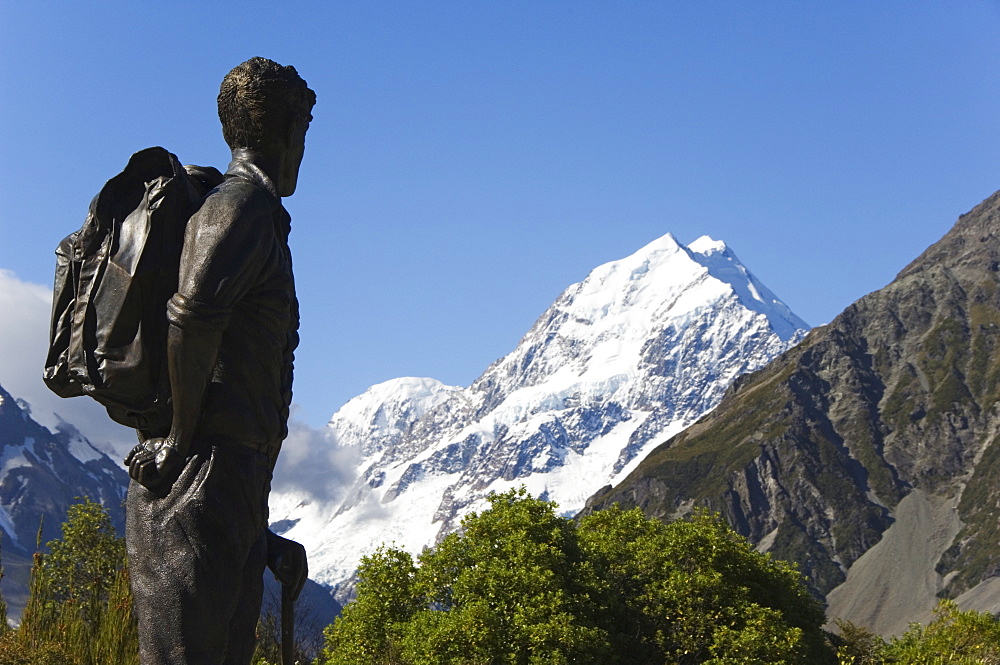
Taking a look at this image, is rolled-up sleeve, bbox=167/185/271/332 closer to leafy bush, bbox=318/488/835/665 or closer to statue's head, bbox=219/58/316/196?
statue's head, bbox=219/58/316/196

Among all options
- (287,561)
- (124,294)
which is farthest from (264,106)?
(287,561)

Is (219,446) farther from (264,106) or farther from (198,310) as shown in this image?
(264,106)

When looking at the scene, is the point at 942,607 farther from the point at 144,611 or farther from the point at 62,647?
the point at 144,611

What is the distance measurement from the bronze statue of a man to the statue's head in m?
0.02

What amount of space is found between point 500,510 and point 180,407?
149 ft

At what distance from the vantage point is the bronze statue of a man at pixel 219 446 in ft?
25.8

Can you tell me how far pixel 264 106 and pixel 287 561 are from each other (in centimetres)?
308

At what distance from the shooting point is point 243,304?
825 centimetres

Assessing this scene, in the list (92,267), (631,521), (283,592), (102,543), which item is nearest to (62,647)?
(283,592)

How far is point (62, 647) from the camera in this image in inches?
522

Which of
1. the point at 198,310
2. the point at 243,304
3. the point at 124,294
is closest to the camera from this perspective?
the point at 198,310

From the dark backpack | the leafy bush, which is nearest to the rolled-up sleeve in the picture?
the dark backpack

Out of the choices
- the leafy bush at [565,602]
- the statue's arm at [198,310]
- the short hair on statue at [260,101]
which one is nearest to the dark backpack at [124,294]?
the statue's arm at [198,310]

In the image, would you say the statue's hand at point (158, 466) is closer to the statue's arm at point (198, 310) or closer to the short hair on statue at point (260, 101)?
the statue's arm at point (198, 310)
